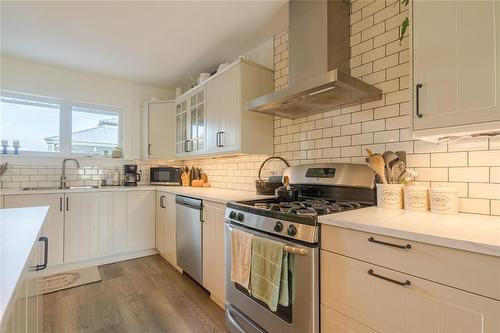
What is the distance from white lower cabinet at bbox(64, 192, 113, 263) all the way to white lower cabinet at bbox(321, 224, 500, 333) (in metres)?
2.83

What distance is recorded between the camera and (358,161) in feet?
5.82

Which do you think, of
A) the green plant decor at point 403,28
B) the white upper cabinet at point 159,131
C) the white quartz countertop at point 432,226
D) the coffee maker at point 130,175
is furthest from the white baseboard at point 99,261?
the green plant decor at point 403,28

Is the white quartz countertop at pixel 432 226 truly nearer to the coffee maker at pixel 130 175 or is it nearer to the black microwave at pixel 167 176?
the black microwave at pixel 167 176

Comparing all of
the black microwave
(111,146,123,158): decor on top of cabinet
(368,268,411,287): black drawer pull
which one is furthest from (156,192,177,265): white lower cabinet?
(368,268,411,287): black drawer pull

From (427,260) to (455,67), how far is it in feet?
2.76

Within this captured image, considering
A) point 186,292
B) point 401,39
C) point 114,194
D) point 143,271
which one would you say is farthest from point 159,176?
point 401,39

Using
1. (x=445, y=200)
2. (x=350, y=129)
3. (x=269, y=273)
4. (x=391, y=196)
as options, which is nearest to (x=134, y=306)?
(x=269, y=273)

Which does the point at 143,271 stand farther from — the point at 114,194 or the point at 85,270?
the point at 114,194

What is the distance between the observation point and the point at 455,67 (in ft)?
3.57

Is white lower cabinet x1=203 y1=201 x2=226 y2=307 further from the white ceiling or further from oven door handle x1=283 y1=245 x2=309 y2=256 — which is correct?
the white ceiling

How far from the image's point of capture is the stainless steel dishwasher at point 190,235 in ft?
7.61

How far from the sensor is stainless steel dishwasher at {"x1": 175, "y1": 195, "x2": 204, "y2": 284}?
7.61ft

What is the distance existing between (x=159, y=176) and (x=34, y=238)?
2931 millimetres

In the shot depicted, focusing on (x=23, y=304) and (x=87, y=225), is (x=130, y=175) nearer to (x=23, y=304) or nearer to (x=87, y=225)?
(x=87, y=225)
